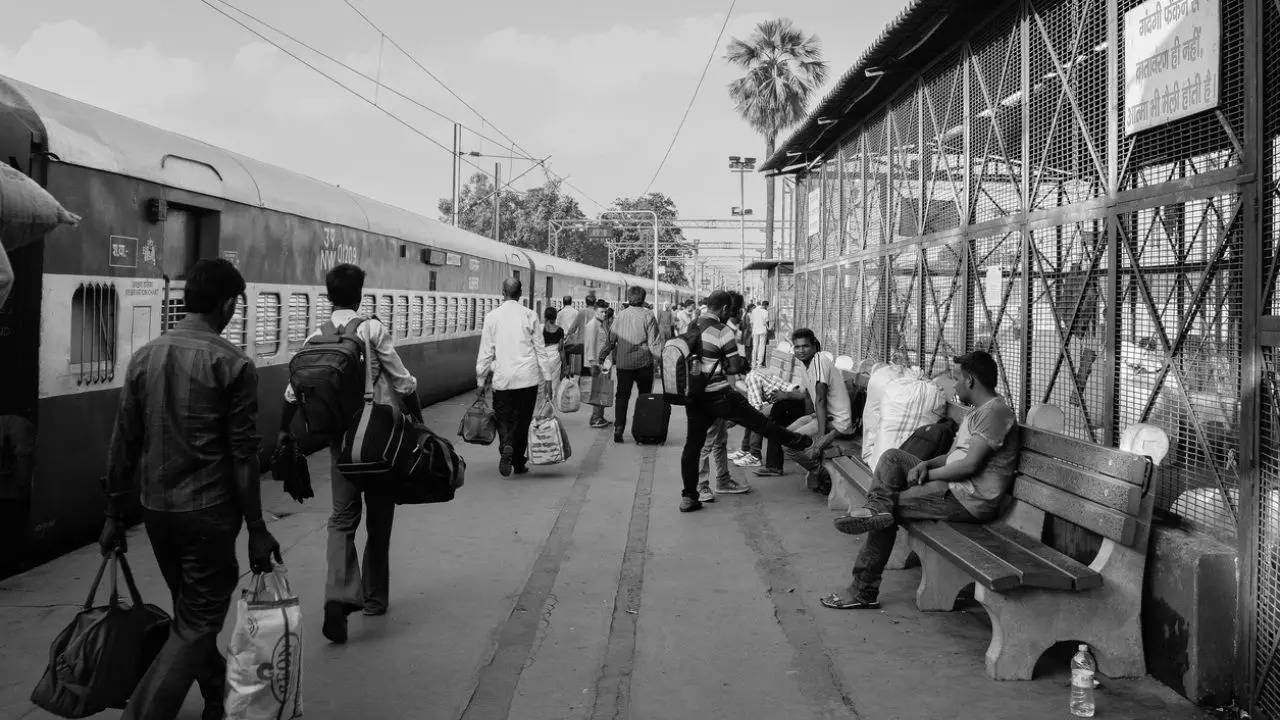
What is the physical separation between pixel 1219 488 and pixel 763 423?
193 inches

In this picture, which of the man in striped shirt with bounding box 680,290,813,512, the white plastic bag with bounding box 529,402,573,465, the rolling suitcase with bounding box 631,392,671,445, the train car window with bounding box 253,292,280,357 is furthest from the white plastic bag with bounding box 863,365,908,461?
the train car window with bounding box 253,292,280,357

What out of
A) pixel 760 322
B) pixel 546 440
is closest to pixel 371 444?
pixel 546 440

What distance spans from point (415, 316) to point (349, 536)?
9636mm

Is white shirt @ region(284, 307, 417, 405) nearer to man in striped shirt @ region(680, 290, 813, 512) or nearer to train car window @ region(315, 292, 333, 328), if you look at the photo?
man in striped shirt @ region(680, 290, 813, 512)

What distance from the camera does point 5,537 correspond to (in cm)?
582

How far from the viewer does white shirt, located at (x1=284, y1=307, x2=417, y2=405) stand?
16.9 ft

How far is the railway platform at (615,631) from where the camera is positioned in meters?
4.43

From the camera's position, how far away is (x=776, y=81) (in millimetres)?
34344

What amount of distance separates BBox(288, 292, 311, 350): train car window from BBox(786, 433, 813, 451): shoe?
4832mm

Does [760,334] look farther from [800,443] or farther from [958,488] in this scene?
[958,488]

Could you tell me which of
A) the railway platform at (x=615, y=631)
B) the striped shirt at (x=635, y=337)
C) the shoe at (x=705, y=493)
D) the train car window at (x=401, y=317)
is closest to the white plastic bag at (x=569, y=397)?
the striped shirt at (x=635, y=337)

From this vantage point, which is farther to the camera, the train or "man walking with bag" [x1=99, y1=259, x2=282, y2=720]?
the train

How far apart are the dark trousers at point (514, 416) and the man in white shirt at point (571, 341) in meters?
5.44

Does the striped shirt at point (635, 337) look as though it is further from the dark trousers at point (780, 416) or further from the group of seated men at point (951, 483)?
the group of seated men at point (951, 483)
